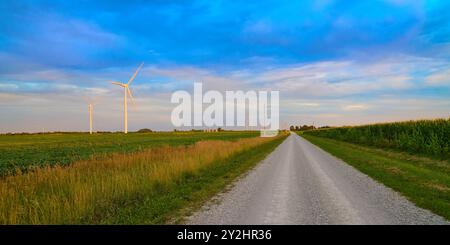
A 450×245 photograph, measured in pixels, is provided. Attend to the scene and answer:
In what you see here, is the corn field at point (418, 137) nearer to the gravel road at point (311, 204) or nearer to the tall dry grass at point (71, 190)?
the gravel road at point (311, 204)

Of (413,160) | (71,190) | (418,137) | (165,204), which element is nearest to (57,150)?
(71,190)

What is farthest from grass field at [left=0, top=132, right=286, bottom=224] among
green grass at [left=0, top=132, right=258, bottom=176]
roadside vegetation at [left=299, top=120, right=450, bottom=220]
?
roadside vegetation at [left=299, top=120, right=450, bottom=220]

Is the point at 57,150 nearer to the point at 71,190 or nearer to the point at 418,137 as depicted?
the point at 71,190

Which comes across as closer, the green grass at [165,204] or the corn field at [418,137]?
the green grass at [165,204]

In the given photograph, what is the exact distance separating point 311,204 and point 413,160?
697 inches

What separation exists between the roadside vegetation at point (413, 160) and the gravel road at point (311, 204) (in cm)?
74

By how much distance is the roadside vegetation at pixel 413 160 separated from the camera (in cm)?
1072

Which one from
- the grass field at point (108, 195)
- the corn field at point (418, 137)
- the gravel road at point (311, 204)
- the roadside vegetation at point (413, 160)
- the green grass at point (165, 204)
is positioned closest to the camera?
the gravel road at point (311, 204)

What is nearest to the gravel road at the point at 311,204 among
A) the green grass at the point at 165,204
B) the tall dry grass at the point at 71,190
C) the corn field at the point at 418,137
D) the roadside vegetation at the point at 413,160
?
the green grass at the point at 165,204

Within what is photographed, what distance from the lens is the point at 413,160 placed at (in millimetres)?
23203

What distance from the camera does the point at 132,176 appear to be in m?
12.9

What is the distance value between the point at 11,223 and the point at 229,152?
19.6 metres
